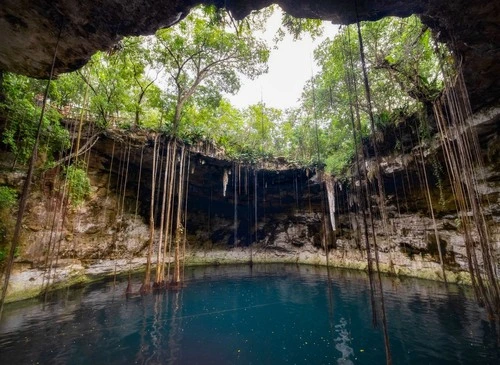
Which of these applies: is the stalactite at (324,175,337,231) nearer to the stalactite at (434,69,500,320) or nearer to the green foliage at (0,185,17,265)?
the stalactite at (434,69,500,320)

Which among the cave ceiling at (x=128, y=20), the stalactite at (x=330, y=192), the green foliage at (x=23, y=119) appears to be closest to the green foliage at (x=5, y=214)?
the green foliage at (x=23, y=119)

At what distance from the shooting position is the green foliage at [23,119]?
20.9 feet

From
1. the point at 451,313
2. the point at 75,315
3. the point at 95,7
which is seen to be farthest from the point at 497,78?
the point at 75,315

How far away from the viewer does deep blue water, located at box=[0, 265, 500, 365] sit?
403 cm

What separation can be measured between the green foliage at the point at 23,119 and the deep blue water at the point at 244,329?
4.47 m

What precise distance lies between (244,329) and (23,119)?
8.07 metres

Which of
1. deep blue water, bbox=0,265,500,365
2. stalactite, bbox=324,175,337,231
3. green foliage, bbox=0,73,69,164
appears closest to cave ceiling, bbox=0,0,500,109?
green foliage, bbox=0,73,69,164

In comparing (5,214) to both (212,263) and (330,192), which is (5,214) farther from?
(330,192)

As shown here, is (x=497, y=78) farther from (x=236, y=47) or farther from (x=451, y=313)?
(x=236, y=47)

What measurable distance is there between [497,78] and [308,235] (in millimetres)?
12524

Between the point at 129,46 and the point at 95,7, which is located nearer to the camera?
the point at 95,7

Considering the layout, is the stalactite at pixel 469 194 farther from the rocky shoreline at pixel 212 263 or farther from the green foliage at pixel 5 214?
the green foliage at pixel 5 214

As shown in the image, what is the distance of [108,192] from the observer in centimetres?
1109

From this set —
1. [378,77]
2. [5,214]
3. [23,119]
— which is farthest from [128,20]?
[378,77]
